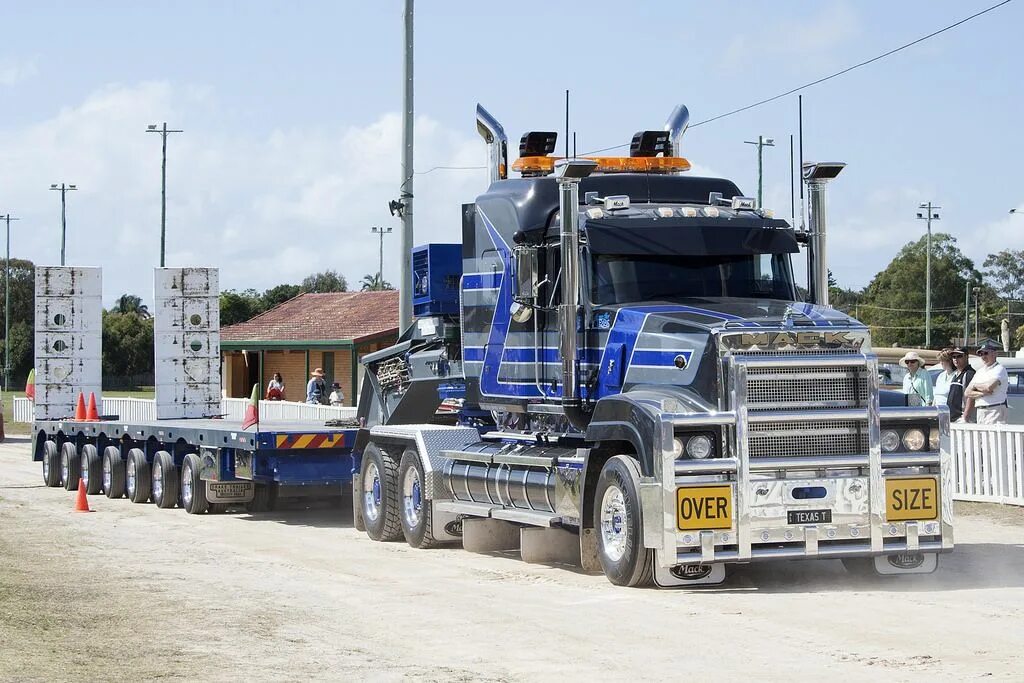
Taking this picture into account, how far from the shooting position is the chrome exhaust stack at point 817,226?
14.0 m

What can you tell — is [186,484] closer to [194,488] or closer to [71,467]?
[194,488]

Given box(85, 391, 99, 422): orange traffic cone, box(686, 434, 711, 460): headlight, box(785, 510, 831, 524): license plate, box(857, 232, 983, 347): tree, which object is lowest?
box(785, 510, 831, 524): license plate

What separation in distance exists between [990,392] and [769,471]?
908 centimetres

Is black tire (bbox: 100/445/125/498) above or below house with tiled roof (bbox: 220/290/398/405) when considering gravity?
below

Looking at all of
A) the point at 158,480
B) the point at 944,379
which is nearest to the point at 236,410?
the point at 158,480

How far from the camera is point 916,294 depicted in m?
107

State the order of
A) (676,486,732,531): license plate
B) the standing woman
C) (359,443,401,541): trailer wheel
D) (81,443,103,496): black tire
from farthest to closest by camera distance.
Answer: (81,443,103,496): black tire → the standing woman → (359,443,401,541): trailer wheel → (676,486,732,531): license plate

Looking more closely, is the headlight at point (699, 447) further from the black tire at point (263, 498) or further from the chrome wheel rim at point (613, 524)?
the black tire at point (263, 498)

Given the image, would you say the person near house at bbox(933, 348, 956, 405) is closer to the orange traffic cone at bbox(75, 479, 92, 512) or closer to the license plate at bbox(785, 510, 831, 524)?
the license plate at bbox(785, 510, 831, 524)

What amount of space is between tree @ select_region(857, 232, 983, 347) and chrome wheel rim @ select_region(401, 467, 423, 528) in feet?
293

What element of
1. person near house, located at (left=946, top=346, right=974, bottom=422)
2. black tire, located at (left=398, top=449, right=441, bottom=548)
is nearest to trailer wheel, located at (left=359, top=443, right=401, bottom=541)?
black tire, located at (left=398, top=449, right=441, bottom=548)

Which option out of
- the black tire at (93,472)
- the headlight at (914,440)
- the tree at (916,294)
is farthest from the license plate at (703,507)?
the tree at (916,294)

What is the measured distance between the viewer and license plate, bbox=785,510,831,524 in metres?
11.8

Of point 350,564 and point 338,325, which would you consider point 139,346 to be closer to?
point 338,325
